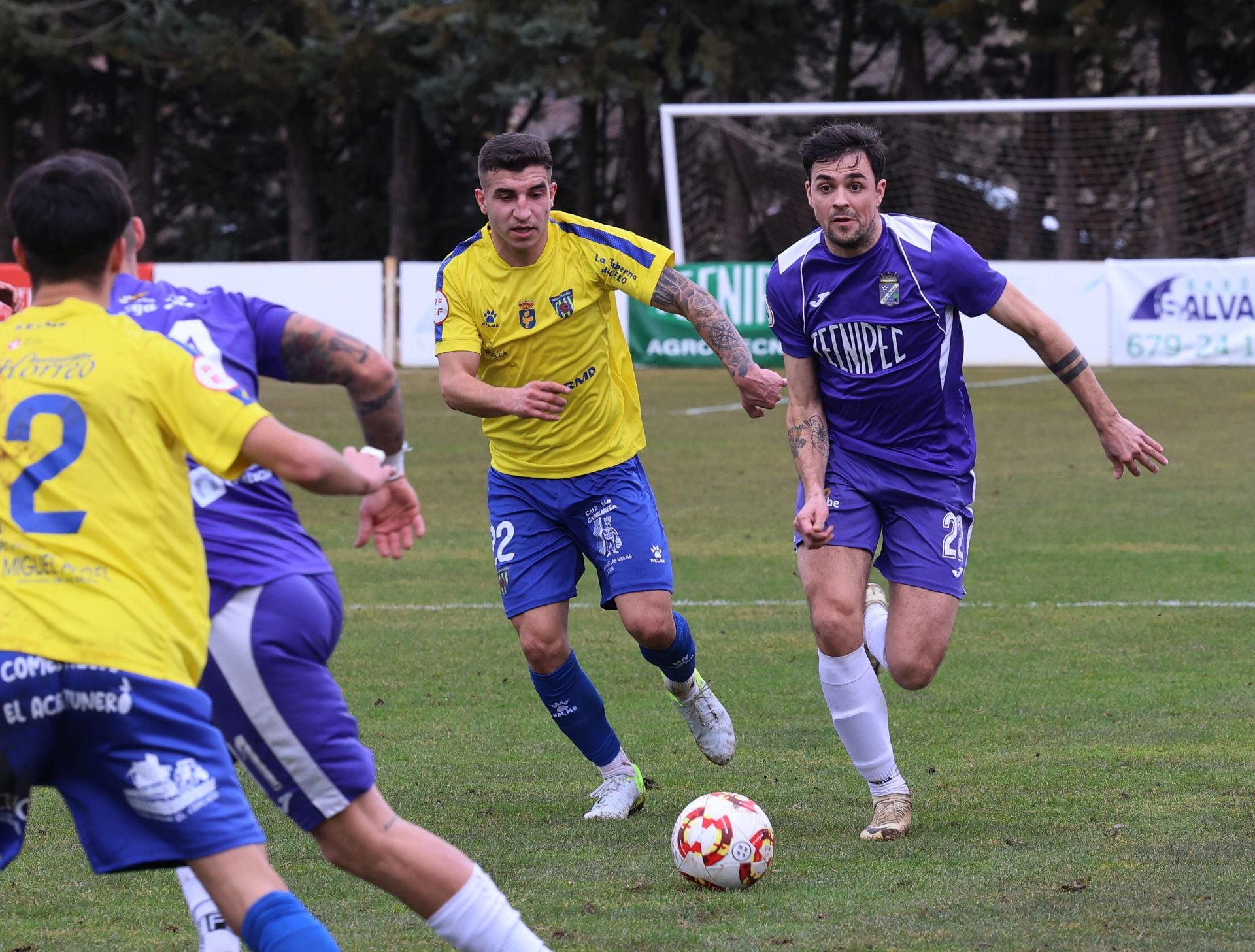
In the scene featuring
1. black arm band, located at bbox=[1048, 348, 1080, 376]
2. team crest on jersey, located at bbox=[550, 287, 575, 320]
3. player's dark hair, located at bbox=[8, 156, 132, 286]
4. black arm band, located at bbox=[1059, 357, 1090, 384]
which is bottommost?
black arm band, located at bbox=[1059, 357, 1090, 384]

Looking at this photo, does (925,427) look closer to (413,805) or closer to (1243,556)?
(413,805)

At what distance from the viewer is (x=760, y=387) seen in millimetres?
5629

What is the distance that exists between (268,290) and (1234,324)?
1419 cm

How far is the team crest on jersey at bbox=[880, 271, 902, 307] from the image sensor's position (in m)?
5.76

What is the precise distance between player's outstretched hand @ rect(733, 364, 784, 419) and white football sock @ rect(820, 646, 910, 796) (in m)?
0.85

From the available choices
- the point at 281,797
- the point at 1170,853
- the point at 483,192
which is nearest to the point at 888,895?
the point at 1170,853

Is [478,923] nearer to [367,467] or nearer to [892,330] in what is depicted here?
[367,467]

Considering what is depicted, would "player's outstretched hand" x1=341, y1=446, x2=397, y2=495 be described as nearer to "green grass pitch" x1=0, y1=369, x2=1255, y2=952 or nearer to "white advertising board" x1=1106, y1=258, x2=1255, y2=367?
"green grass pitch" x1=0, y1=369, x2=1255, y2=952

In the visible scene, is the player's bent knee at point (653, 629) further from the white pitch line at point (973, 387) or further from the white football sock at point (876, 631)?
the white pitch line at point (973, 387)

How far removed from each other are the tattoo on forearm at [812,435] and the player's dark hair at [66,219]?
309 centimetres

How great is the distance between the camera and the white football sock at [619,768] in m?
5.78

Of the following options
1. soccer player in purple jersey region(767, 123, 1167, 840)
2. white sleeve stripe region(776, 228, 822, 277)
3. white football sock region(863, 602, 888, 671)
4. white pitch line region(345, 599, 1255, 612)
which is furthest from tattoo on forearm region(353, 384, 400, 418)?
white pitch line region(345, 599, 1255, 612)

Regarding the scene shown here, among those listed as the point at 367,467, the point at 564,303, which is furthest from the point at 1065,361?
the point at 367,467

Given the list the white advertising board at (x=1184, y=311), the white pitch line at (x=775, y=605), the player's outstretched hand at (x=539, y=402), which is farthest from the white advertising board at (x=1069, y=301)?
the player's outstretched hand at (x=539, y=402)
